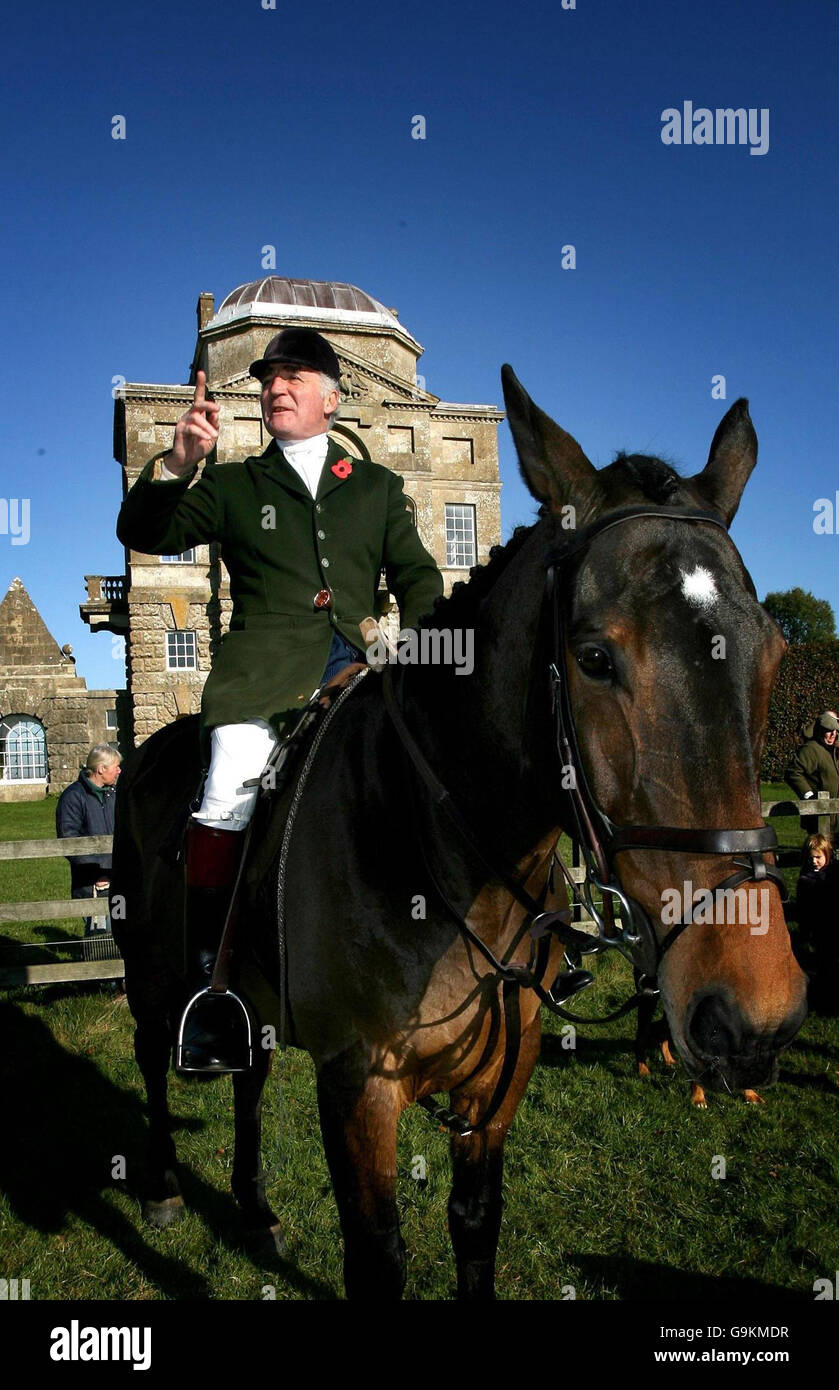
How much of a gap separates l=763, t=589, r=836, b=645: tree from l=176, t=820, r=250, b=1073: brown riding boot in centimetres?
7221

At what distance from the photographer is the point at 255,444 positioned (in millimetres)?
33125

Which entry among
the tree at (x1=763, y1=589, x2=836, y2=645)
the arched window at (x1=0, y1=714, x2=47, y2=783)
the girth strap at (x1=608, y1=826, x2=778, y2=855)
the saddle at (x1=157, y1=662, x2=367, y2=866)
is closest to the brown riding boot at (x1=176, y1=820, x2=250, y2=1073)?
the saddle at (x1=157, y1=662, x2=367, y2=866)

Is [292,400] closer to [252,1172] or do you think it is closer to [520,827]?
[520,827]

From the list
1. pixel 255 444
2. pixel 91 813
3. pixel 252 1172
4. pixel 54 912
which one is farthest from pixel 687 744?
pixel 255 444

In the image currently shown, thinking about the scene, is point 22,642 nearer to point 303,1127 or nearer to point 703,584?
point 303,1127

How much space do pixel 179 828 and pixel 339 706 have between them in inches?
43.5

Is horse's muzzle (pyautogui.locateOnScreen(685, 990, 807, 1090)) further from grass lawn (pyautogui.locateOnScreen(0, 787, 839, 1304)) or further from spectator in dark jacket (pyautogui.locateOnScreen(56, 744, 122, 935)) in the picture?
spectator in dark jacket (pyautogui.locateOnScreen(56, 744, 122, 935))

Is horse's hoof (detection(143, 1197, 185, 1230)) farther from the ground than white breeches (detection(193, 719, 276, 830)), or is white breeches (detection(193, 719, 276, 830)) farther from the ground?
white breeches (detection(193, 719, 276, 830))

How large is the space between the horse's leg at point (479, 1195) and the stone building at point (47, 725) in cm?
4060

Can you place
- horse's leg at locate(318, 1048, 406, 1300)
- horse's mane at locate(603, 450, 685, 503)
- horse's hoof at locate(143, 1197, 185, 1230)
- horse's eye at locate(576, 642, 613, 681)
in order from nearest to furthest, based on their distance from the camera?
horse's eye at locate(576, 642, 613, 681) → horse's mane at locate(603, 450, 685, 503) → horse's leg at locate(318, 1048, 406, 1300) → horse's hoof at locate(143, 1197, 185, 1230)

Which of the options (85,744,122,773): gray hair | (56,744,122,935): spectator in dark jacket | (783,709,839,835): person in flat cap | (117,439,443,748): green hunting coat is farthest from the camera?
(783,709,839,835): person in flat cap

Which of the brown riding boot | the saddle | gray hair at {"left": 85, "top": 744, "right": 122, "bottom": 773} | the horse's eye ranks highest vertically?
the horse's eye

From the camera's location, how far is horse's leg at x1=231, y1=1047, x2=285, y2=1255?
14.6 feet
